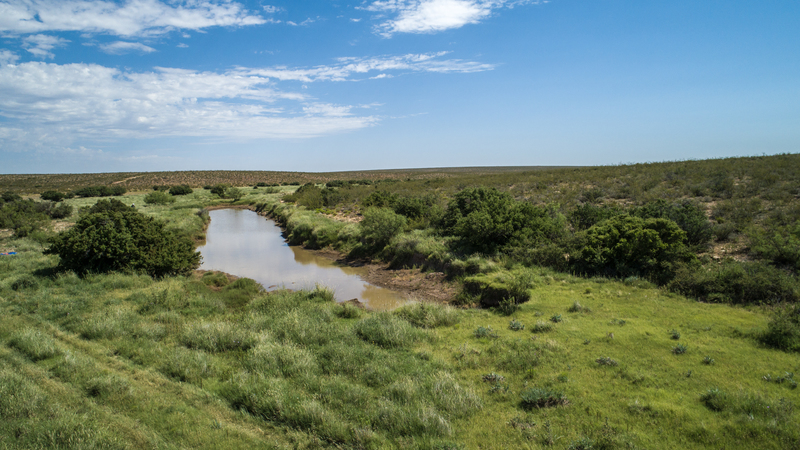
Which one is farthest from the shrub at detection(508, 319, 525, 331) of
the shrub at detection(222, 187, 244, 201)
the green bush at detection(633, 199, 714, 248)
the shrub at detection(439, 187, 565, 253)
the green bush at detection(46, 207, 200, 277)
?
the shrub at detection(222, 187, 244, 201)

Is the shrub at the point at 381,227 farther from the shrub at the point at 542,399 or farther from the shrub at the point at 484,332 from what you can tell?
the shrub at the point at 542,399

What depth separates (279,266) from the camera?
20859 millimetres

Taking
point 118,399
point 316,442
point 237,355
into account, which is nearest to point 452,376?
point 316,442

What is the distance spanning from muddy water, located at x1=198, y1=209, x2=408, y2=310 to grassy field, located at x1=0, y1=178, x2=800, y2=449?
4712 millimetres

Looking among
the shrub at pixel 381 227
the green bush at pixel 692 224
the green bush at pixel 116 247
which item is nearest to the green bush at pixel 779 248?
the green bush at pixel 692 224

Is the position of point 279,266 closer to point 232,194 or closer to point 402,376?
point 402,376

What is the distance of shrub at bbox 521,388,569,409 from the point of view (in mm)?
5730

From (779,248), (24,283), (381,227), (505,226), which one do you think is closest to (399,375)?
(505,226)

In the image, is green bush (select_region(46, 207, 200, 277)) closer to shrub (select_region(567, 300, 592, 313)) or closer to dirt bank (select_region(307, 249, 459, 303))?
dirt bank (select_region(307, 249, 459, 303))

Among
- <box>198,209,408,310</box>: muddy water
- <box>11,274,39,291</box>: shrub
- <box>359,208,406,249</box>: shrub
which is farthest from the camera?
<box>359,208,406,249</box>: shrub

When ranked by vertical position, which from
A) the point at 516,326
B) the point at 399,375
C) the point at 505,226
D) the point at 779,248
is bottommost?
the point at 399,375

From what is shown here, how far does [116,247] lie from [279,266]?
8.07 metres

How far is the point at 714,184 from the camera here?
65.9 ft

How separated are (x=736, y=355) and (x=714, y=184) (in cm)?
1808
